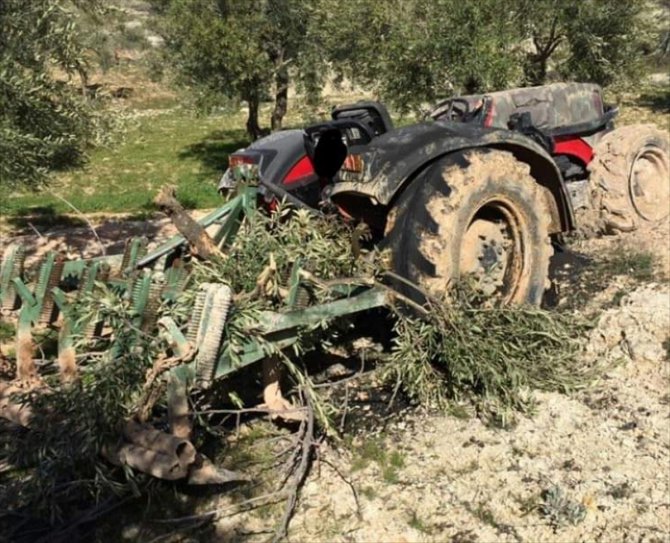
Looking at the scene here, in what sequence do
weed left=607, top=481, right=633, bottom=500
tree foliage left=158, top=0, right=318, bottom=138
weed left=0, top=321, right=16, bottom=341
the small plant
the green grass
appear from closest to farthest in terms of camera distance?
1. the small plant
2. weed left=607, top=481, right=633, bottom=500
3. weed left=0, top=321, right=16, bottom=341
4. the green grass
5. tree foliage left=158, top=0, right=318, bottom=138

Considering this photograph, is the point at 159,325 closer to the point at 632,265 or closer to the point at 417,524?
the point at 417,524

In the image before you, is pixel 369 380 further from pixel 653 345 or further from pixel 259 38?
pixel 259 38

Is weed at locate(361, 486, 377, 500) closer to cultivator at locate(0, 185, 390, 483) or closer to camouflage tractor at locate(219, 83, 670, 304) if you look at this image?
cultivator at locate(0, 185, 390, 483)

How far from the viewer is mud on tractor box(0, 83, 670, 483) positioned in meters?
3.12

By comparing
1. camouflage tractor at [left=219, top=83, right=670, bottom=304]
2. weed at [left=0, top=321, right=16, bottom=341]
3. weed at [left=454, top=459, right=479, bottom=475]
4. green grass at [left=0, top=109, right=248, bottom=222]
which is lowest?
green grass at [left=0, top=109, right=248, bottom=222]

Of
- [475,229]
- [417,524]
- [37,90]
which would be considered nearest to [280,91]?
[37,90]

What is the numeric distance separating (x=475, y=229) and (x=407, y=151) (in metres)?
0.77

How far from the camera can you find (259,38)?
12.7 metres

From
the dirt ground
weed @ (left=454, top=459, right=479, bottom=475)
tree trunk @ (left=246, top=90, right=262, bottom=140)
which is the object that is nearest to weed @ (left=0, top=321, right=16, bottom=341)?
the dirt ground

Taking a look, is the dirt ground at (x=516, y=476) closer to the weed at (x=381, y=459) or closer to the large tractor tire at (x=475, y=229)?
the weed at (x=381, y=459)

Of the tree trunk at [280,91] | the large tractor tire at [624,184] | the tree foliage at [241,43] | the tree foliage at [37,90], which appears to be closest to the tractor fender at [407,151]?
the large tractor tire at [624,184]

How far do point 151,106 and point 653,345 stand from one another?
27619mm

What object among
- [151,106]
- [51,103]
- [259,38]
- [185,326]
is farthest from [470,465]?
[151,106]

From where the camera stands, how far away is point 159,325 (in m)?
3.20
